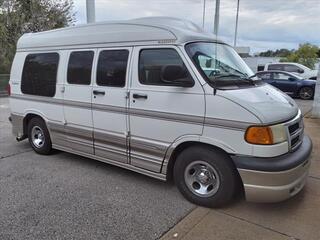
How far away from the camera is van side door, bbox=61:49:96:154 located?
17.1 ft

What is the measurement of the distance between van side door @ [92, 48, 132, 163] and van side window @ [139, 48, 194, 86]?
0.97 ft

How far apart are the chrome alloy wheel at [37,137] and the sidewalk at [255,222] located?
11.5ft

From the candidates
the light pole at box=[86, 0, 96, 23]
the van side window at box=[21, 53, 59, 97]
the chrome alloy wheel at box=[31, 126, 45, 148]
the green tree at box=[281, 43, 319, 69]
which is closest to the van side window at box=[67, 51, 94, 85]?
the van side window at box=[21, 53, 59, 97]

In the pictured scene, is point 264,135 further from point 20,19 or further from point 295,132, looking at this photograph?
point 20,19

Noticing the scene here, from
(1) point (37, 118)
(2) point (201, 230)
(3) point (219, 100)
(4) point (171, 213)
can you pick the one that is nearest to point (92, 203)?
(4) point (171, 213)

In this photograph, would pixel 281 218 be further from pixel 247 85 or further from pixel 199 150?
pixel 247 85

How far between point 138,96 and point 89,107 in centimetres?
105

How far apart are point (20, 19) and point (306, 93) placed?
635 inches

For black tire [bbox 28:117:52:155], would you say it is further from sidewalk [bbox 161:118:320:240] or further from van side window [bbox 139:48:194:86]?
sidewalk [bbox 161:118:320:240]

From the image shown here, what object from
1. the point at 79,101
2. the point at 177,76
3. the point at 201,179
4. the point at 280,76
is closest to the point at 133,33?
the point at 177,76

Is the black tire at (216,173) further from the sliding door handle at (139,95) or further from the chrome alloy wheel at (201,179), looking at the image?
the sliding door handle at (139,95)

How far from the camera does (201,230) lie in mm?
3617

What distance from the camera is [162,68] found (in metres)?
4.28

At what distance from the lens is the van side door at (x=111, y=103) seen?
15.5 ft
